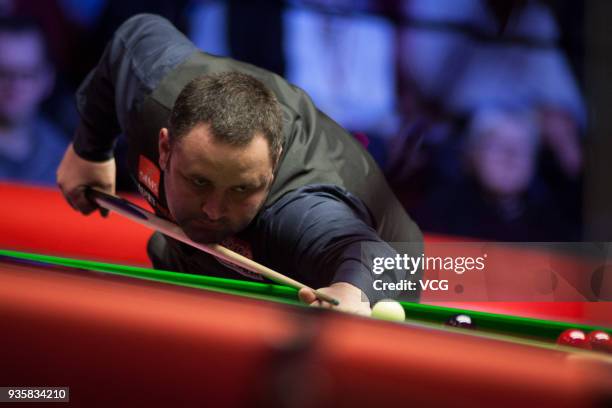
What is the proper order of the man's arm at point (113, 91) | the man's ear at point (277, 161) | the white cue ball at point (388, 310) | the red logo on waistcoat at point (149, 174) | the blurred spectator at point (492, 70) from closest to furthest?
1. the white cue ball at point (388, 310)
2. the man's ear at point (277, 161)
3. the red logo on waistcoat at point (149, 174)
4. the man's arm at point (113, 91)
5. the blurred spectator at point (492, 70)

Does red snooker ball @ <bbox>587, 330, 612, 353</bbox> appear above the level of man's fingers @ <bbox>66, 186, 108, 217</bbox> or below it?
below

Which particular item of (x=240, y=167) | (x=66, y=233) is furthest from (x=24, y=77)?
(x=240, y=167)

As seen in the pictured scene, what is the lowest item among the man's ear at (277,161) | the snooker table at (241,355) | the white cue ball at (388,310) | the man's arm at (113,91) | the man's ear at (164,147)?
the snooker table at (241,355)

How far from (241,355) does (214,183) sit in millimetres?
898

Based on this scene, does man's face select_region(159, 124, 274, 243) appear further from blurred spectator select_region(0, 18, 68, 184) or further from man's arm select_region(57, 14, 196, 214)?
blurred spectator select_region(0, 18, 68, 184)

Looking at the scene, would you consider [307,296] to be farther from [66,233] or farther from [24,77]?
[24,77]

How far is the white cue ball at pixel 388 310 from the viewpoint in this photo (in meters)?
1.29

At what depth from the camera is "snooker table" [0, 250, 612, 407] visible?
70 centimetres

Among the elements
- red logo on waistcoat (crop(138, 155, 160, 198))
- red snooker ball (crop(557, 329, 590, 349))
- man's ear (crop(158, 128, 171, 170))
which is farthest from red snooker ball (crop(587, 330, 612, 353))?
red logo on waistcoat (crop(138, 155, 160, 198))

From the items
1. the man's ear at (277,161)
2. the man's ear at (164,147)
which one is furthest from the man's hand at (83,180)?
the man's ear at (277,161)

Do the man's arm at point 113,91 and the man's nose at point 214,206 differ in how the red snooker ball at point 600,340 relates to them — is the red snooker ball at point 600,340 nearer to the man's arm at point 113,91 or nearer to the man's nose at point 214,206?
the man's nose at point 214,206

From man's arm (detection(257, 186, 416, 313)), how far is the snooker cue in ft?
0.21

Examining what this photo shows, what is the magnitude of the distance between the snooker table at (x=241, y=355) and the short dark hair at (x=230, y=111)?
2.53 ft

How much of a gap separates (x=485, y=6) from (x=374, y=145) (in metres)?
0.63
